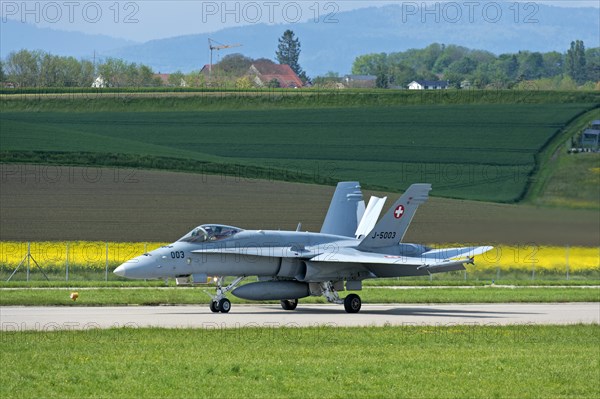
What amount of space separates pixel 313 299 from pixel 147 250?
9.82 m

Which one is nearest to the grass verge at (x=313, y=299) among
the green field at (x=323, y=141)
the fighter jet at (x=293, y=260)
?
the fighter jet at (x=293, y=260)

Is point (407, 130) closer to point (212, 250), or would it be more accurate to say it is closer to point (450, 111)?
point (450, 111)

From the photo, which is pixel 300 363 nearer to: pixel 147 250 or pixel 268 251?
pixel 268 251

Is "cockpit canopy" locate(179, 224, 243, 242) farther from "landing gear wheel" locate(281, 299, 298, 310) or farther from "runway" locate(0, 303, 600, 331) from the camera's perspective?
"landing gear wheel" locate(281, 299, 298, 310)

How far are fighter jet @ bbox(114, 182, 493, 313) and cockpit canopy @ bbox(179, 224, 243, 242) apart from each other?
0.03 metres

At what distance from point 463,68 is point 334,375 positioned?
518 ft

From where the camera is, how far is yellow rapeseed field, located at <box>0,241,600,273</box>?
4284cm

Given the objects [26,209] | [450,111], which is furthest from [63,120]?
[450,111]

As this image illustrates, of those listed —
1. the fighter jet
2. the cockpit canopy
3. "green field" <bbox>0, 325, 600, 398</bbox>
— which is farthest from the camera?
the cockpit canopy

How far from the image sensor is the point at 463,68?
17050cm

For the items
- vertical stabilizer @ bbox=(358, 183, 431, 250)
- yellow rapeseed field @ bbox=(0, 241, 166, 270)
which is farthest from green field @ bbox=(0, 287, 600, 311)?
yellow rapeseed field @ bbox=(0, 241, 166, 270)

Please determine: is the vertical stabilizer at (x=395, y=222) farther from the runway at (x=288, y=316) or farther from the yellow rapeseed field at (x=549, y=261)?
the yellow rapeseed field at (x=549, y=261)

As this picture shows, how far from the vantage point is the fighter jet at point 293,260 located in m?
28.9

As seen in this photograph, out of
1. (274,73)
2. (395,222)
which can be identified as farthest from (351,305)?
(274,73)
